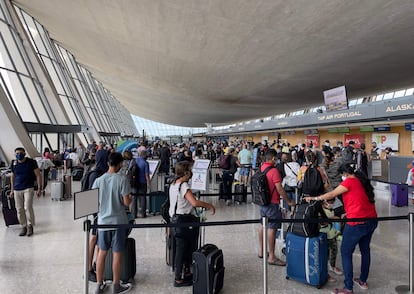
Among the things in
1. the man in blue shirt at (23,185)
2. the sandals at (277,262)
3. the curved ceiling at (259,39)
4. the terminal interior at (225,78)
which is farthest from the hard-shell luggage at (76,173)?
the sandals at (277,262)

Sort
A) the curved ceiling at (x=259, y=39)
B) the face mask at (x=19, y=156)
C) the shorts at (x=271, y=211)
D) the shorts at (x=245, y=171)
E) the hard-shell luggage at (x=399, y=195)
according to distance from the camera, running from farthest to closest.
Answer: the shorts at (x=245, y=171) → the hard-shell luggage at (x=399, y=195) → the curved ceiling at (x=259, y=39) → the face mask at (x=19, y=156) → the shorts at (x=271, y=211)

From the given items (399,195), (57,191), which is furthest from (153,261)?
(399,195)

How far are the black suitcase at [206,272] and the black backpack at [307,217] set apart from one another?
1.14m

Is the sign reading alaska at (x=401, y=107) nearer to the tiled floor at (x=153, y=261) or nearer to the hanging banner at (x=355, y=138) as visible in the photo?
the hanging banner at (x=355, y=138)

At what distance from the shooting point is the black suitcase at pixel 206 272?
359cm

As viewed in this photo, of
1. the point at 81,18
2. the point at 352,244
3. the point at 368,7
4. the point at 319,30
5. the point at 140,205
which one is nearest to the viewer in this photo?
the point at 352,244

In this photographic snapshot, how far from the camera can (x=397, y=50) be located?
10.6 m

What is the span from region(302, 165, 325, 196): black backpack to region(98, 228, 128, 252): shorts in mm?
2755

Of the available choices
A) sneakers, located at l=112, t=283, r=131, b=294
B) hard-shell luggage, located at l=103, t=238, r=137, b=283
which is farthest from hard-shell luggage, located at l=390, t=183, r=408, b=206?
sneakers, located at l=112, t=283, r=131, b=294

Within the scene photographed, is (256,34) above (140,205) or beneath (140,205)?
above

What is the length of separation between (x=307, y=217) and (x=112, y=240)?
248 cm

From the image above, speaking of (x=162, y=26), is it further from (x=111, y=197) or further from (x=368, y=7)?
(x=111, y=197)

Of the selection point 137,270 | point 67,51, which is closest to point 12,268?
point 137,270

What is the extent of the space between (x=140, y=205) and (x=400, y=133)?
12.7 metres
